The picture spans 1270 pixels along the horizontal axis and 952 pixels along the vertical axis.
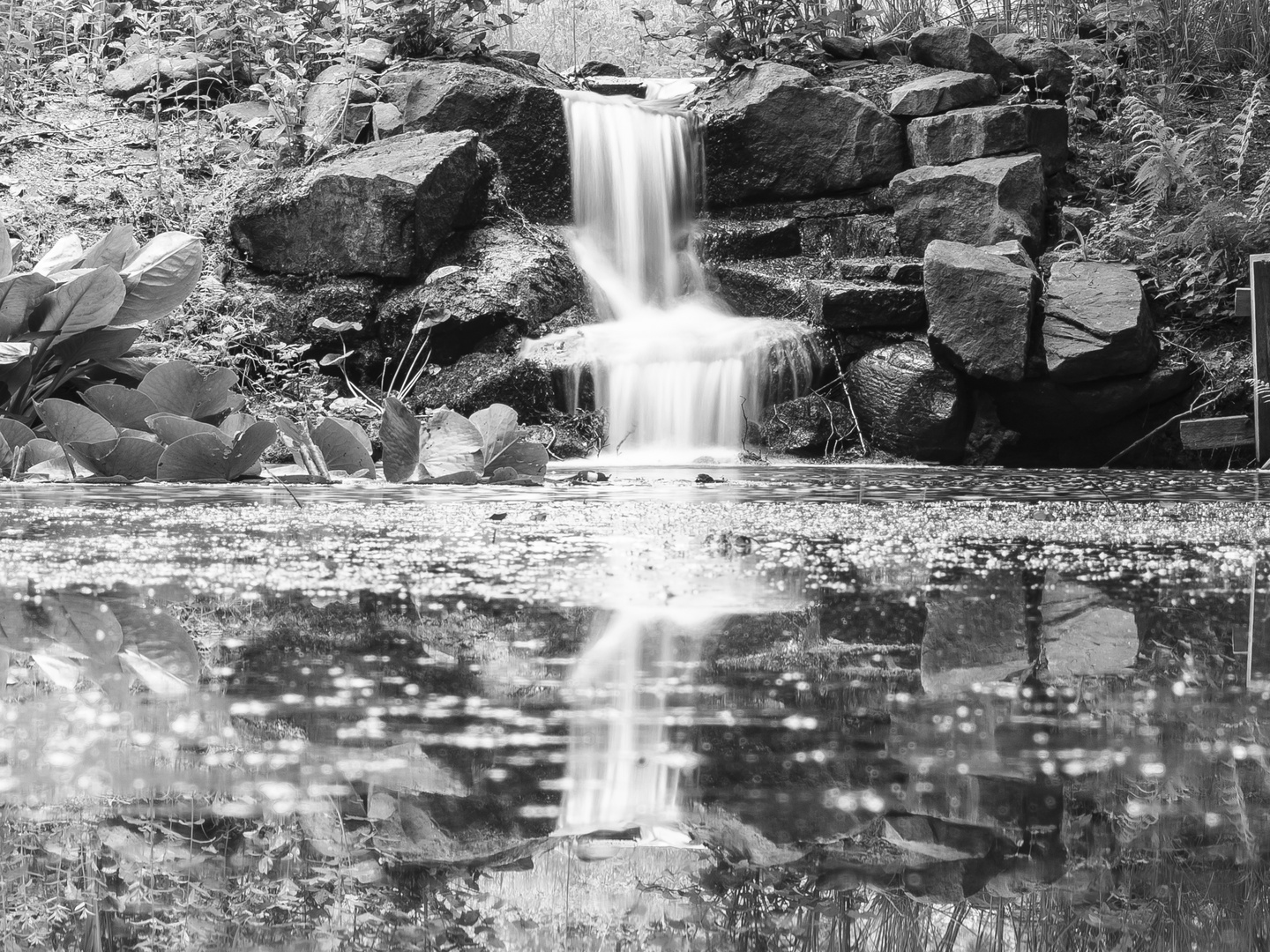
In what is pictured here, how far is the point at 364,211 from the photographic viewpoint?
6516 millimetres

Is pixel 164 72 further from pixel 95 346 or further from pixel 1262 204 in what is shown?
pixel 1262 204

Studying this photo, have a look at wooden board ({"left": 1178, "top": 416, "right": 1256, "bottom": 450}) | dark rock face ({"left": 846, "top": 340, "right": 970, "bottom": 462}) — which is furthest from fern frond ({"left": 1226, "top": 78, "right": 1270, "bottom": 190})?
dark rock face ({"left": 846, "top": 340, "right": 970, "bottom": 462})

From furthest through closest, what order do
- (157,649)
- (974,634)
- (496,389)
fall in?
(496,389) < (974,634) < (157,649)

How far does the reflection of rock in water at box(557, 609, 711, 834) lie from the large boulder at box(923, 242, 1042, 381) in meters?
5.28

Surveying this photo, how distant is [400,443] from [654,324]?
395 centimetres

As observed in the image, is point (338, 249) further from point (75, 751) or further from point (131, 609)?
point (75, 751)

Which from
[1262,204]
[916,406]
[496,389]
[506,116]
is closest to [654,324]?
[496,389]

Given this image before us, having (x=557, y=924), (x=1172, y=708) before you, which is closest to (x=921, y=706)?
(x=1172, y=708)

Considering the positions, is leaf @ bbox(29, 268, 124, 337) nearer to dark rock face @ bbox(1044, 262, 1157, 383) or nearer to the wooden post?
dark rock face @ bbox(1044, 262, 1157, 383)

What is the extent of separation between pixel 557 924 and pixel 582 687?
0.42 m

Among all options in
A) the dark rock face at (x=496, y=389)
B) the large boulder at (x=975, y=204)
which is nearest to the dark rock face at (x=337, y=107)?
the dark rock face at (x=496, y=389)

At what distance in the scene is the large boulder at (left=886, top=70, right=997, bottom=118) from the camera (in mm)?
7898

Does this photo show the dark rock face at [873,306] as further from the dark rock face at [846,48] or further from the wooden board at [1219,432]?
the dark rock face at [846,48]

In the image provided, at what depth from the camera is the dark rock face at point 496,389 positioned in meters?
6.14
